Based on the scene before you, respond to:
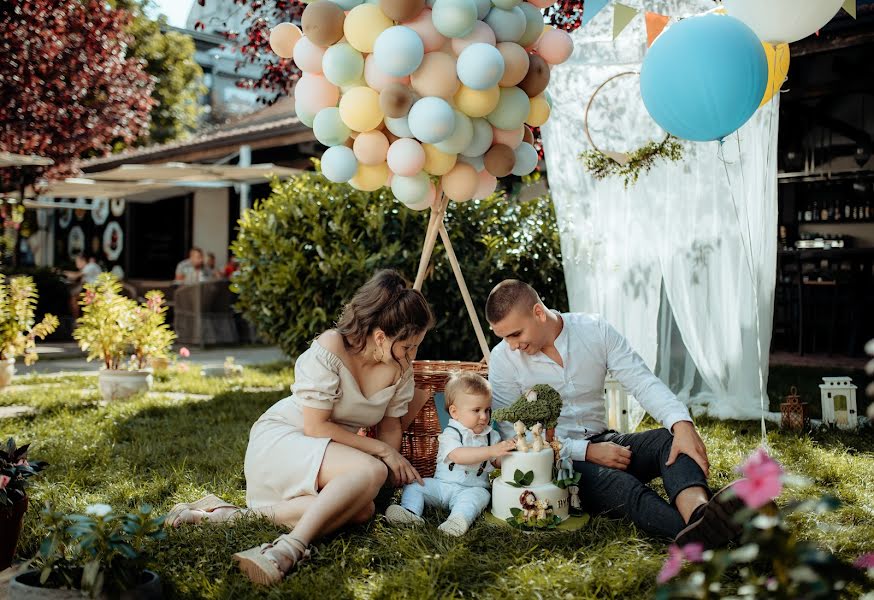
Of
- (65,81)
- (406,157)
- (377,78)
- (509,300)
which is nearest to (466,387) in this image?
(509,300)

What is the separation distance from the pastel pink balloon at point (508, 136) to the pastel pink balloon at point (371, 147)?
495 mm

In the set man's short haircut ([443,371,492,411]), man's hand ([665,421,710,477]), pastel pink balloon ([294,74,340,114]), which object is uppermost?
pastel pink balloon ([294,74,340,114])

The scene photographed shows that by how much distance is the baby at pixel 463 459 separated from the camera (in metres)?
3.06

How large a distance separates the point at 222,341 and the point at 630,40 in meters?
7.55

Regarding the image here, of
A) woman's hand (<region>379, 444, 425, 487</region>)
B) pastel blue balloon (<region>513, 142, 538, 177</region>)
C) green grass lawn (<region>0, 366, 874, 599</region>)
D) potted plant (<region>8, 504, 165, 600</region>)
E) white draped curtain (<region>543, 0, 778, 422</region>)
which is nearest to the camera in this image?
potted plant (<region>8, 504, 165, 600</region>)

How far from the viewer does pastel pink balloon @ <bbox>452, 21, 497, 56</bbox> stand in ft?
10.6

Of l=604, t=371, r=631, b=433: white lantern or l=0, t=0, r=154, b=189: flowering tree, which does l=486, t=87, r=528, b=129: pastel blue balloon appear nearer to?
l=604, t=371, r=631, b=433: white lantern

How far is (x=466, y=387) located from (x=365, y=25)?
1472mm

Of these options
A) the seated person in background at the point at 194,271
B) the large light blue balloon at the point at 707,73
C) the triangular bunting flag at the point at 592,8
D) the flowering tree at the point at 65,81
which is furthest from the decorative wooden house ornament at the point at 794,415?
the flowering tree at the point at 65,81

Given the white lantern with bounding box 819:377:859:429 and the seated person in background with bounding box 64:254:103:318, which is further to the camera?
the seated person in background with bounding box 64:254:103:318

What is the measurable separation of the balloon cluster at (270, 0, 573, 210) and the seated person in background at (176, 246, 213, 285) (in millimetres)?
8249

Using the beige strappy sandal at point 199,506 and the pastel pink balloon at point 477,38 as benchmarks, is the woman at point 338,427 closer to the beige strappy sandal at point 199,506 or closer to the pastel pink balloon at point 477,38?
the beige strappy sandal at point 199,506

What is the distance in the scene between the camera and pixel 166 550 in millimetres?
2764

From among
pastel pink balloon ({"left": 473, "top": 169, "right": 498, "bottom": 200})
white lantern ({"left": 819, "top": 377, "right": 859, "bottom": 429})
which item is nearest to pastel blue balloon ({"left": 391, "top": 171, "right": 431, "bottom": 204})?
pastel pink balloon ({"left": 473, "top": 169, "right": 498, "bottom": 200})
